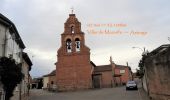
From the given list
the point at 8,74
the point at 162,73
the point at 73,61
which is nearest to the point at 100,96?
the point at 8,74

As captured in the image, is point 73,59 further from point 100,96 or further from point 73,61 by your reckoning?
point 100,96

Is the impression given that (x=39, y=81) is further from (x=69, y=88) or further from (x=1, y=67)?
Answer: (x=1, y=67)

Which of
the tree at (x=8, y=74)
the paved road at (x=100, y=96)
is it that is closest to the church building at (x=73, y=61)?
the paved road at (x=100, y=96)

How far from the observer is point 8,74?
2336 cm

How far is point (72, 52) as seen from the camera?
67688 mm

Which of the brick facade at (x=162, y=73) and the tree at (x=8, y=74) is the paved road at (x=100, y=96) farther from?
the tree at (x=8, y=74)

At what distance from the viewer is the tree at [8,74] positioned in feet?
76.1

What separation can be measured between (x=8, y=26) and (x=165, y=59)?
13653 mm

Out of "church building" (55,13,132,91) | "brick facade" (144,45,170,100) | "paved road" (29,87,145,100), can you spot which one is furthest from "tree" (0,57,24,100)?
"church building" (55,13,132,91)

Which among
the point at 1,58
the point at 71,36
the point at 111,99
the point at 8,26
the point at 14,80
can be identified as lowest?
the point at 111,99

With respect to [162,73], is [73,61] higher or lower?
higher

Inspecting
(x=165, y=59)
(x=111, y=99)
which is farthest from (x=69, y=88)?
(x=165, y=59)

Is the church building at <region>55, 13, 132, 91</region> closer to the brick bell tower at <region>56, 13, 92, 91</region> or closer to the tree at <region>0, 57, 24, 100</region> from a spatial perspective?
the brick bell tower at <region>56, 13, 92, 91</region>

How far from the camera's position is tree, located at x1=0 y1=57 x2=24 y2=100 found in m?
23.2
